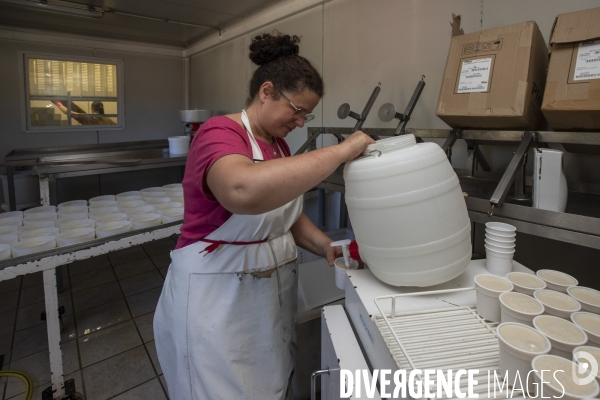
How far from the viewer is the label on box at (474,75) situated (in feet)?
4.36

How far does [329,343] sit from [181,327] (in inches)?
19.2

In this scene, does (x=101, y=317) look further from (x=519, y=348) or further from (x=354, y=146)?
(x=519, y=348)

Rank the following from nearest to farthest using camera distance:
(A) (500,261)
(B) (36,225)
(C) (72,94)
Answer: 1. (A) (500,261)
2. (B) (36,225)
3. (C) (72,94)

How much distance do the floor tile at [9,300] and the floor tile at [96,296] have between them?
389 millimetres

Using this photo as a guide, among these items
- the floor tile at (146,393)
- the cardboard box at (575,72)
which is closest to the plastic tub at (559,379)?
the cardboard box at (575,72)

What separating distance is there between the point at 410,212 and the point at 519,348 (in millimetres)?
306

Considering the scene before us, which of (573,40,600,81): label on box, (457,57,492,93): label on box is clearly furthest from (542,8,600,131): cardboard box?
(457,57,492,93): label on box

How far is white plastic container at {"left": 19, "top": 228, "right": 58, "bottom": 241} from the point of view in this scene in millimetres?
Answer: 1675

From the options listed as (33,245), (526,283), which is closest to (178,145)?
(33,245)

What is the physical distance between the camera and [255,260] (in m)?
1.07

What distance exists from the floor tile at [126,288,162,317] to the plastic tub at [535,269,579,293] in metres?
2.44

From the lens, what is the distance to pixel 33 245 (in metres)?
1.51

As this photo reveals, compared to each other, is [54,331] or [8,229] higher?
[8,229]

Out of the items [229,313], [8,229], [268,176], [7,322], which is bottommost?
[7,322]
